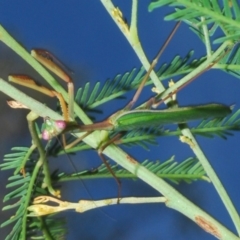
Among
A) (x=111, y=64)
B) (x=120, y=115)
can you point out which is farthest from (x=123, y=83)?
(x=111, y=64)

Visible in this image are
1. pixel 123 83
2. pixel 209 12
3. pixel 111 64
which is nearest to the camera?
pixel 209 12

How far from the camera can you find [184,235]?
36.9 inches

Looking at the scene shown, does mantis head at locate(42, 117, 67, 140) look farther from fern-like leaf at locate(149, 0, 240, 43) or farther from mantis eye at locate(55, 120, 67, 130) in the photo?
fern-like leaf at locate(149, 0, 240, 43)

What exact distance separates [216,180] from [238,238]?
0.04 metres

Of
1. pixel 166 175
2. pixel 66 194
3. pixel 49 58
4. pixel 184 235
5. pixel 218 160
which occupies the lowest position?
pixel 184 235

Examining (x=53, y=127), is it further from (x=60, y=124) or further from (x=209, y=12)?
(x=209, y=12)

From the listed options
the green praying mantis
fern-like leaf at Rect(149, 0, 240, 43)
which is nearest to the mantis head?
the green praying mantis

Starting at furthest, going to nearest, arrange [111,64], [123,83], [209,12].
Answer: [111,64] < [123,83] < [209,12]

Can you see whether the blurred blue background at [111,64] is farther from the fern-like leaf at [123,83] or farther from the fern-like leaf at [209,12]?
the fern-like leaf at [209,12]

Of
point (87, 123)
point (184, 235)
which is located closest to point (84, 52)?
point (184, 235)

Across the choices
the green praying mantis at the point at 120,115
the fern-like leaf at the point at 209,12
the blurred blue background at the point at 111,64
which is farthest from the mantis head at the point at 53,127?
the blurred blue background at the point at 111,64

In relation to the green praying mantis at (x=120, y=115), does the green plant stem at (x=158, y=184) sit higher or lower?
lower

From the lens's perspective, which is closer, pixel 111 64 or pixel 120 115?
pixel 120 115

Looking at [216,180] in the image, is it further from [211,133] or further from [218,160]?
[218,160]
